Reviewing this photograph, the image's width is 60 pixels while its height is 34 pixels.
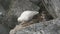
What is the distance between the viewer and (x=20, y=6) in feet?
11.8

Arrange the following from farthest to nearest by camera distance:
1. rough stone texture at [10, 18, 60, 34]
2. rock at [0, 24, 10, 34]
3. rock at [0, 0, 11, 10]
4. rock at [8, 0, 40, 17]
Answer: rock at [0, 0, 11, 10], rock at [0, 24, 10, 34], rock at [8, 0, 40, 17], rough stone texture at [10, 18, 60, 34]

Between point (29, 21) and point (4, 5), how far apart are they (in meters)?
2.08

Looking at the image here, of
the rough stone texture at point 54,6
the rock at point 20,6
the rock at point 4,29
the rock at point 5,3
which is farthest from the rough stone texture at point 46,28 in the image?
the rock at point 5,3

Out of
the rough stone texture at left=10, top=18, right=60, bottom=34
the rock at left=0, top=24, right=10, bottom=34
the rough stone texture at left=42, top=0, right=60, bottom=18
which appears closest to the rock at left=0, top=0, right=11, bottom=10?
the rock at left=0, top=24, right=10, bottom=34

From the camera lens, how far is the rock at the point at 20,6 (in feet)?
11.1

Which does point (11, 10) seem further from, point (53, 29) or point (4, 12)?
point (53, 29)

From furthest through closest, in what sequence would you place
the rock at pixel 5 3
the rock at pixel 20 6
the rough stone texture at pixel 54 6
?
1. the rock at pixel 5 3
2. the rock at pixel 20 6
3. the rough stone texture at pixel 54 6

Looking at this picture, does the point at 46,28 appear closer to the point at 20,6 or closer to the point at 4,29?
the point at 20,6

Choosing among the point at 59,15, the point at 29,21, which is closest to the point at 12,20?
the point at 29,21

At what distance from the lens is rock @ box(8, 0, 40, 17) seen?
11.1 feet

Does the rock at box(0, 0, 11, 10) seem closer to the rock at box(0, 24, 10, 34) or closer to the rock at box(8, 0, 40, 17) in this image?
the rock at box(8, 0, 40, 17)

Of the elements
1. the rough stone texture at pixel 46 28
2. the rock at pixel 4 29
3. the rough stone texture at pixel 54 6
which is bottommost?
the rough stone texture at pixel 46 28

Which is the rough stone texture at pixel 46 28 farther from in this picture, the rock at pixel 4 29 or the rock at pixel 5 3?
the rock at pixel 5 3

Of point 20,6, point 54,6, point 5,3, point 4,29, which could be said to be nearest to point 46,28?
point 54,6
